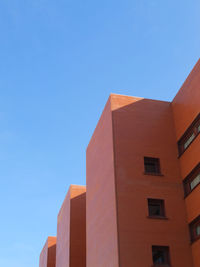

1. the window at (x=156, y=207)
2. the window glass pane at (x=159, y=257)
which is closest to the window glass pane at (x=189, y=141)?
the window at (x=156, y=207)

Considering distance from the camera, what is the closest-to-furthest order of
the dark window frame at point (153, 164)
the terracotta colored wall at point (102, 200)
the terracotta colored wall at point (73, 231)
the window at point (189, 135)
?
the terracotta colored wall at point (102, 200), the window at point (189, 135), the dark window frame at point (153, 164), the terracotta colored wall at point (73, 231)

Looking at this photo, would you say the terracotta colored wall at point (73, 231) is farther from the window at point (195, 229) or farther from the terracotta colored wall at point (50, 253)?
the window at point (195, 229)

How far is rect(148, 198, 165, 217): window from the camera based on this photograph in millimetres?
28922

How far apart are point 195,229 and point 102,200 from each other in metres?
7.43

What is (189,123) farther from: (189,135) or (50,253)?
(50,253)

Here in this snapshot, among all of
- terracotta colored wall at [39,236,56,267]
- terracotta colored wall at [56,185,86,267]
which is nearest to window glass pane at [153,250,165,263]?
terracotta colored wall at [56,185,86,267]

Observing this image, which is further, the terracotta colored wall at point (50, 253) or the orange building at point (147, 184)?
the terracotta colored wall at point (50, 253)

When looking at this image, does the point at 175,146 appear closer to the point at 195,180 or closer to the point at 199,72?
the point at 195,180

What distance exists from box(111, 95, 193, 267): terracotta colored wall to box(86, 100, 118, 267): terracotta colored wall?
68 centimetres

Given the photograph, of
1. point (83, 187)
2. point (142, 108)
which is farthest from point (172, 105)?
point (83, 187)

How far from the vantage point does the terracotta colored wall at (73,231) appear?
42125 mm

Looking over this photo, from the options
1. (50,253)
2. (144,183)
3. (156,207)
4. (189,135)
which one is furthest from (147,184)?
(50,253)

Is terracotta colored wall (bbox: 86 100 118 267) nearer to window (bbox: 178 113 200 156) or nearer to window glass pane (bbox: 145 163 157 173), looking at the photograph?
window glass pane (bbox: 145 163 157 173)

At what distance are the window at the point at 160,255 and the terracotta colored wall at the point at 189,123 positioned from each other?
5.84ft
